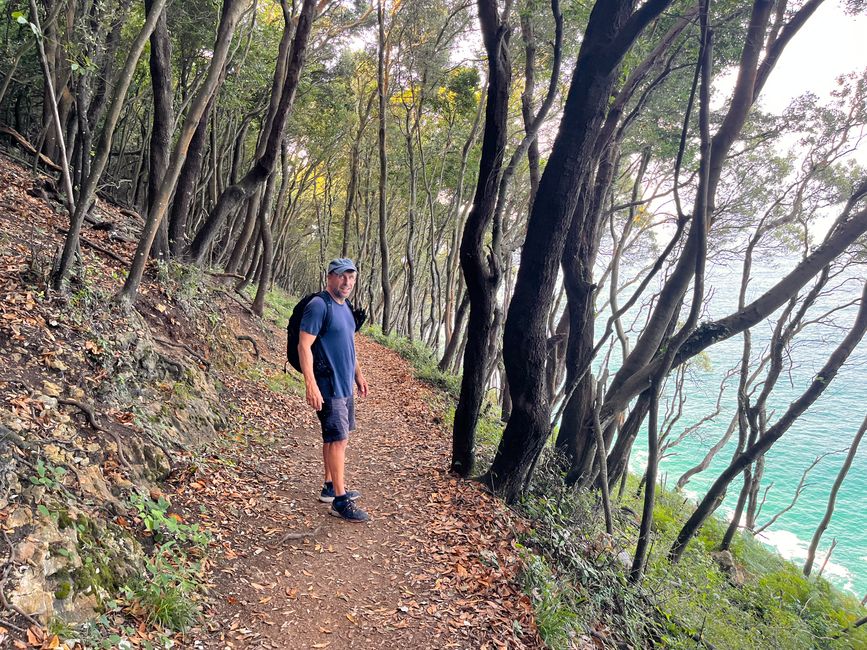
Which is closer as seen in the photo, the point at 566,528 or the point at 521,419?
the point at 521,419

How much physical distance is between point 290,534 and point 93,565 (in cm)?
164

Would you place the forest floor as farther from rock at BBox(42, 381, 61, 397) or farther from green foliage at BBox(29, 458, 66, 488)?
green foliage at BBox(29, 458, 66, 488)

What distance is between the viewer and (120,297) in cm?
533

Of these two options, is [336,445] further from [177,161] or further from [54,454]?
[177,161]

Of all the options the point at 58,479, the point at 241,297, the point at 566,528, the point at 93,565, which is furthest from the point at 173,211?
the point at 566,528

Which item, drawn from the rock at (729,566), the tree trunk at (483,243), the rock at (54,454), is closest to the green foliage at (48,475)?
the rock at (54,454)

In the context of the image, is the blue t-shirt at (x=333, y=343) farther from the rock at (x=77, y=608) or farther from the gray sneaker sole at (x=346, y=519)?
the rock at (x=77, y=608)

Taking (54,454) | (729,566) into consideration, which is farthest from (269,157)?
(729,566)

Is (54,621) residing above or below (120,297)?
below

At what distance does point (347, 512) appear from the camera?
4504mm

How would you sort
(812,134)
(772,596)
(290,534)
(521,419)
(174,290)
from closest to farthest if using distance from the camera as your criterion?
(290,534), (521,419), (174,290), (772,596), (812,134)

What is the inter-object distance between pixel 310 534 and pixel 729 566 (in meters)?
9.22

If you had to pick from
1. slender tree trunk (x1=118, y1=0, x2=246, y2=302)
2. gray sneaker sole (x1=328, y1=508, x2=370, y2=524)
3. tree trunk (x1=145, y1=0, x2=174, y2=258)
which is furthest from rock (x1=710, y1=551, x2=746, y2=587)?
tree trunk (x1=145, y1=0, x2=174, y2=258)

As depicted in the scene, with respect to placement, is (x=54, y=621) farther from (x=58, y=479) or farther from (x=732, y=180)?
(x=732, y=180)
